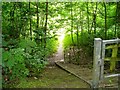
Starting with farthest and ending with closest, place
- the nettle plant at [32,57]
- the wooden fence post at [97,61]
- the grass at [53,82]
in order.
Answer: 1. the grass at [53,82]
2. the wooden fence post at [97,61]
3. the nettle plant at [32,57]

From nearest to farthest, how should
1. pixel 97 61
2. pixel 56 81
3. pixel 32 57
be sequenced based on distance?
pixel 97 61, pixel 32 57, pixel 56 81

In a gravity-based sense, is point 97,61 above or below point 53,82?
above

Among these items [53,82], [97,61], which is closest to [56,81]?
[53,82]

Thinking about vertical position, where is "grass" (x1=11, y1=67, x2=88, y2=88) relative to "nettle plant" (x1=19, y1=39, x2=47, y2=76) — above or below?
below

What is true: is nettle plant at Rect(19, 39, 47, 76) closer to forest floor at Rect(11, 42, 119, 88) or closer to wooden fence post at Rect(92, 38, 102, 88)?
forest floor at Rect(11, 42, 119, 88)

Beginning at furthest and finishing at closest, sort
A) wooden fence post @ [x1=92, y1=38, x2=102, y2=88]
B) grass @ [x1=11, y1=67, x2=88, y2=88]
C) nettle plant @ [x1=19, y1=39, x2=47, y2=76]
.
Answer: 1. grass @ [x1=11, y1=67, x2=88, y2=88]
2. wooden fence post @ [x1=92, y1=38, x2=102, y2=88]
3. nettle plant @ [x1=19, y1=39, x2=47, y2=76]

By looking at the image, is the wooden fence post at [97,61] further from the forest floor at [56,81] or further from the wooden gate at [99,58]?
the forest floor at [56,81]

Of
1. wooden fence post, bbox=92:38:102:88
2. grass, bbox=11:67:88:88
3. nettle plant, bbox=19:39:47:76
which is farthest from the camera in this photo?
grass, bbox=11:67:88:88

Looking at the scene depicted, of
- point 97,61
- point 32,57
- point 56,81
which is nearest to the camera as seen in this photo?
point 97,61

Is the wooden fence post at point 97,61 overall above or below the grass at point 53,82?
above

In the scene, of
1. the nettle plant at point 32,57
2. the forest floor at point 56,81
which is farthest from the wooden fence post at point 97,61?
the nettle plant at point 32,57

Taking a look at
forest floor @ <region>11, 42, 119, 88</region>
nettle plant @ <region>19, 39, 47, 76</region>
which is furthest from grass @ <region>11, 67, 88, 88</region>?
nettle plant @ <region>19, 39, 47, 76</region>

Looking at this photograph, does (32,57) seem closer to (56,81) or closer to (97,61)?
(56,81)

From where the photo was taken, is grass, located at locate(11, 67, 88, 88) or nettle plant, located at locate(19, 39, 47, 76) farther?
grass, located at locate(11, 67, 88, 88)
